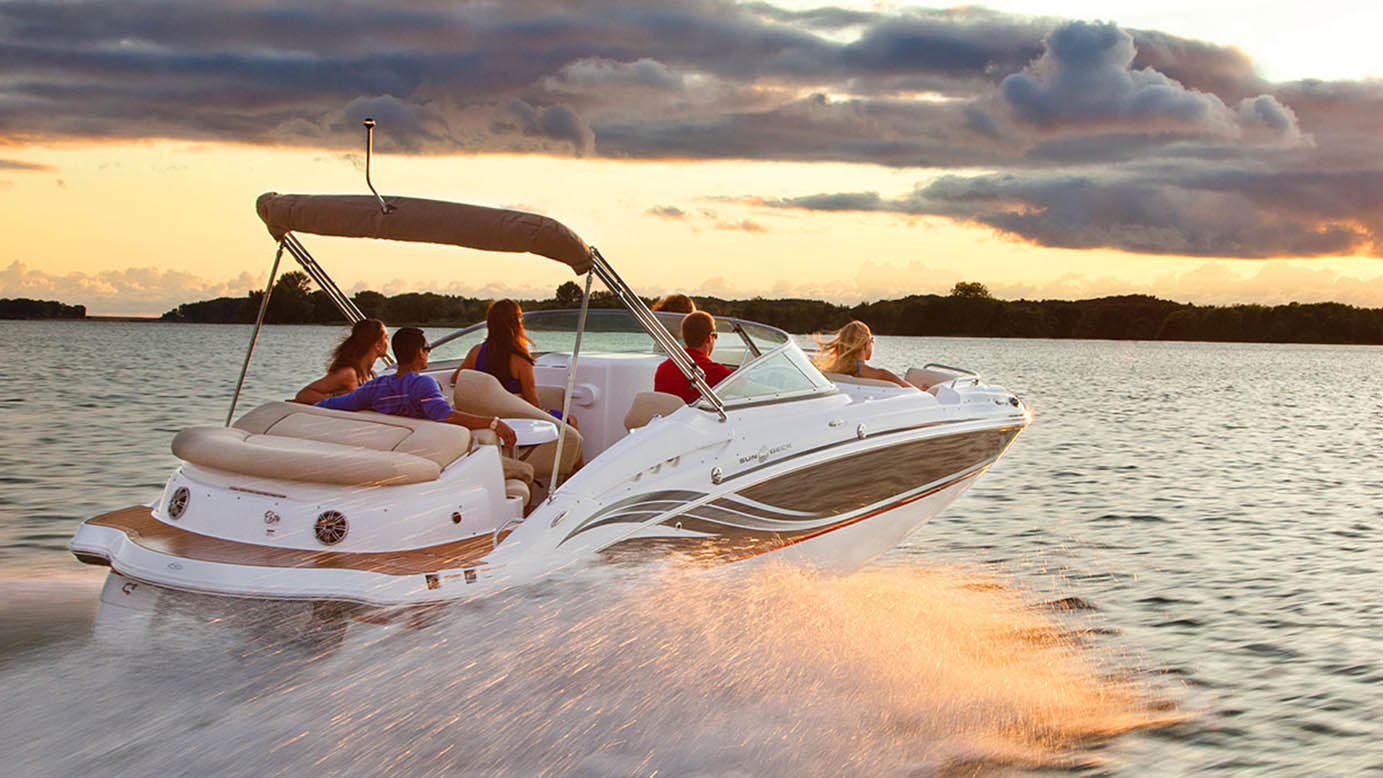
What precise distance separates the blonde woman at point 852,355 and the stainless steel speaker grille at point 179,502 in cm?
393

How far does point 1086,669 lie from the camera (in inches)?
224

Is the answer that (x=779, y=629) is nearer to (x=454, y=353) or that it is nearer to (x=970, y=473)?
(x=970, y=473)

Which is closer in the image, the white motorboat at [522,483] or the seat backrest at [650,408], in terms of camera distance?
the white motorboat at [522,483]

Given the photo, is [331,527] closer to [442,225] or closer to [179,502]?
[179,502]

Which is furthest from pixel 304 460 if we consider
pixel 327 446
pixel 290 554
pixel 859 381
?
pixel 859 381

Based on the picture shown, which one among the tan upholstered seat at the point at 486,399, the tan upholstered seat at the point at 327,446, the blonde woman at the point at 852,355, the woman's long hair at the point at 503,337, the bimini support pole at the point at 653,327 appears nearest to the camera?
the tan upholstered seat at the point at 327,446

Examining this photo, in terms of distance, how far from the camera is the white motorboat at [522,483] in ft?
13.9

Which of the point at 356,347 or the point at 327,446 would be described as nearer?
the point at 327,446

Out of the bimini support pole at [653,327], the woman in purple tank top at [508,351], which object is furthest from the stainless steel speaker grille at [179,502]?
the bimini support pole at [653,327]

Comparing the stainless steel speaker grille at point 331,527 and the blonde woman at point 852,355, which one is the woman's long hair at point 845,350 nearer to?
the blonde woman at point 852,355

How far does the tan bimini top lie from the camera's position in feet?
14.7

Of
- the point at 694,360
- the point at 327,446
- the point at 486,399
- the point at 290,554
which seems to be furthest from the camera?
the point at 694,360

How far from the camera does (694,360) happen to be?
18.6 feet

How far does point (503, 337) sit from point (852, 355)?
249 centimetres
